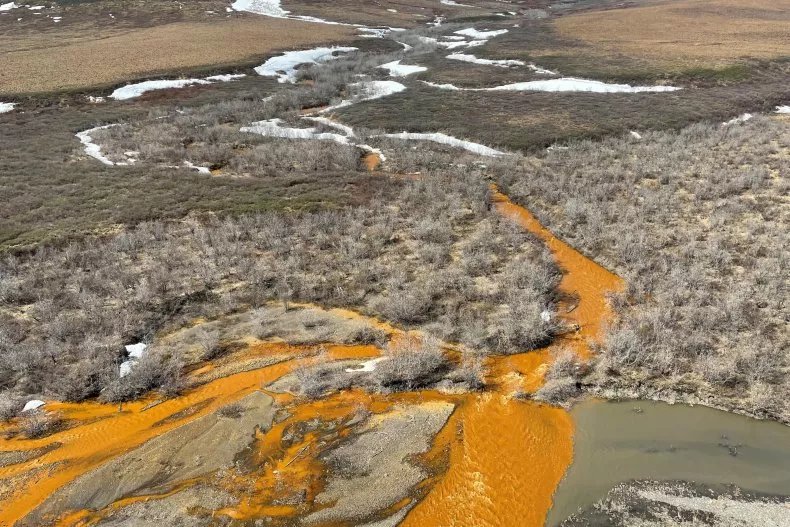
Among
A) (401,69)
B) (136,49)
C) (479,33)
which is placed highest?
(479,33)

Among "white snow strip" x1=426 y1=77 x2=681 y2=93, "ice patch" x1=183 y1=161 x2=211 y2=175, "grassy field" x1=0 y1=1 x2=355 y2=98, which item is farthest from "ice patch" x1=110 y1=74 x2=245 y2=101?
"white snow strip" x1=426 y1=77 x2=681 y2=93

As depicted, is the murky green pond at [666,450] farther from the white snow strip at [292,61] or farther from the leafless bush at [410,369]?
the white snow strip at [292,61]

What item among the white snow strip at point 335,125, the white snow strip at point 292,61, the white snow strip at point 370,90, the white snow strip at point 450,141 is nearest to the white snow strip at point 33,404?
the white snow strip at point 450,141

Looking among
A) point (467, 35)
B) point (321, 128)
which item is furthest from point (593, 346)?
point (467, 35)

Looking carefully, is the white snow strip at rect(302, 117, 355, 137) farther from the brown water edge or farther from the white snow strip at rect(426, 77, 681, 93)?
the brown water edge

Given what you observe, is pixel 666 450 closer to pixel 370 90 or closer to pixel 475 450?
pixel 475 450

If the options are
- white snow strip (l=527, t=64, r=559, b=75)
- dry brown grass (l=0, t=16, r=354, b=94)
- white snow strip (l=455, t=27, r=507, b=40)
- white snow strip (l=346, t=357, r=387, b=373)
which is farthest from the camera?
white snow strip (l=455, t=27, r=507, b=40)

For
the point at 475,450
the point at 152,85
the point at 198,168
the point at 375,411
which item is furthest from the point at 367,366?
the point at 152,85
